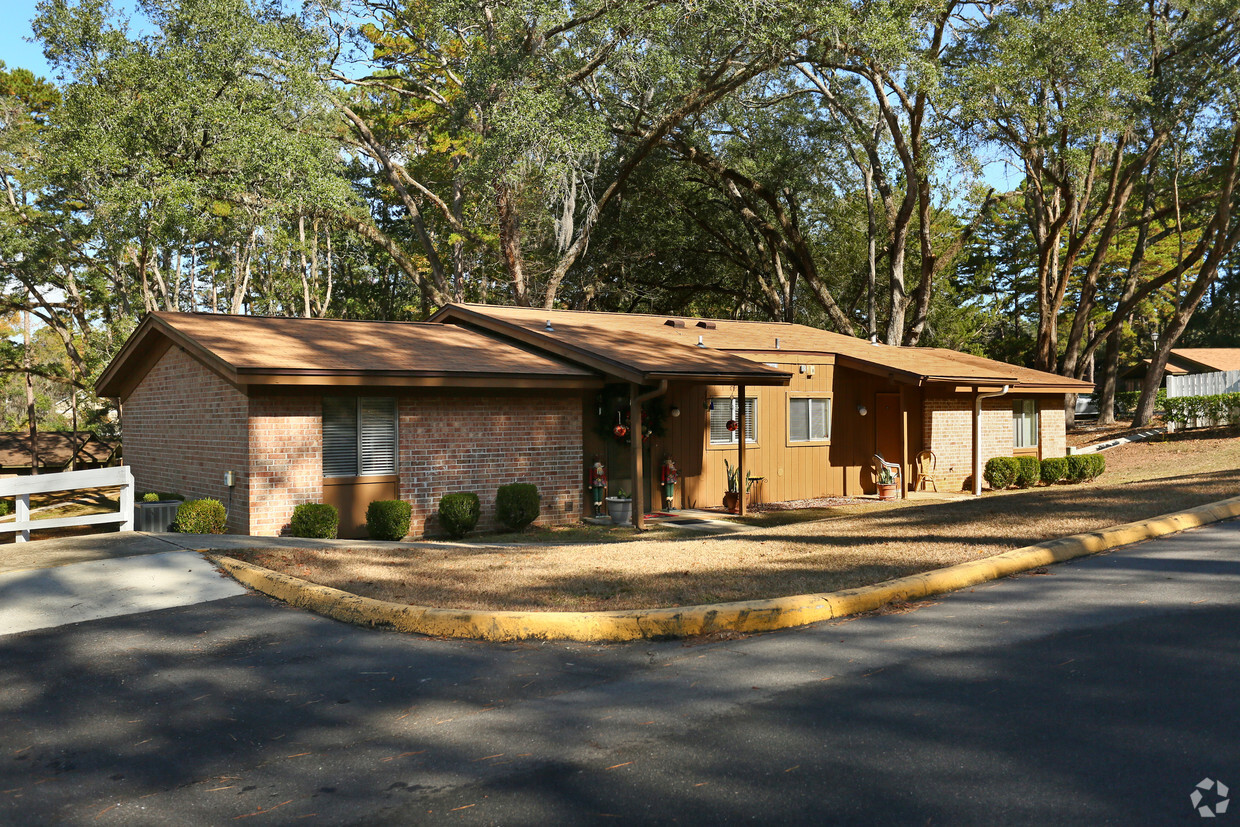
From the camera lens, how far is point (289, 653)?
243 inches

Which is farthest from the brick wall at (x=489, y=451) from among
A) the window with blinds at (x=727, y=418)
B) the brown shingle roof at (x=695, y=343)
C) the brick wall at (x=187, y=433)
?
the window with blinds at (x=727, y=418)

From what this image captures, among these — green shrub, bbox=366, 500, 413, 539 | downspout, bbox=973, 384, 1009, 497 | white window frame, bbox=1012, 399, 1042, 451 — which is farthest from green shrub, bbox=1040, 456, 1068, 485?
green shrub, bbox=366, 500, 413, 539

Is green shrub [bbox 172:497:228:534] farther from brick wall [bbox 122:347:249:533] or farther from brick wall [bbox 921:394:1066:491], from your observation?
brick wall [bbox 921:394:1066:491]

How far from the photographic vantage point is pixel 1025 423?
77.2ft

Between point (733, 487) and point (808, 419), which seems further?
point (808, 419)

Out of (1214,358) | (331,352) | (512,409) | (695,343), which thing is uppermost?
(1214,358)

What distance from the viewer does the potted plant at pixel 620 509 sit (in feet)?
51.6

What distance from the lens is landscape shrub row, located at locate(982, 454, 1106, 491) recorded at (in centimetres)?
2159

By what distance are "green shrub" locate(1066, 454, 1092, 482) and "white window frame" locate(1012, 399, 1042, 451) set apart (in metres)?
1.15

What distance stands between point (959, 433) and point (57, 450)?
32299 millimetres

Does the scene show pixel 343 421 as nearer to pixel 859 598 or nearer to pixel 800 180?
pixel 859 598

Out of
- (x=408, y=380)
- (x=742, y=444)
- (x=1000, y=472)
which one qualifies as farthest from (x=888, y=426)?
A: (x=408, y=380)

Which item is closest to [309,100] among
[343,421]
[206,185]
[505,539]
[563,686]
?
[206,185]

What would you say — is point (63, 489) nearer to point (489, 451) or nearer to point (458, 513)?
point (458, 513)
